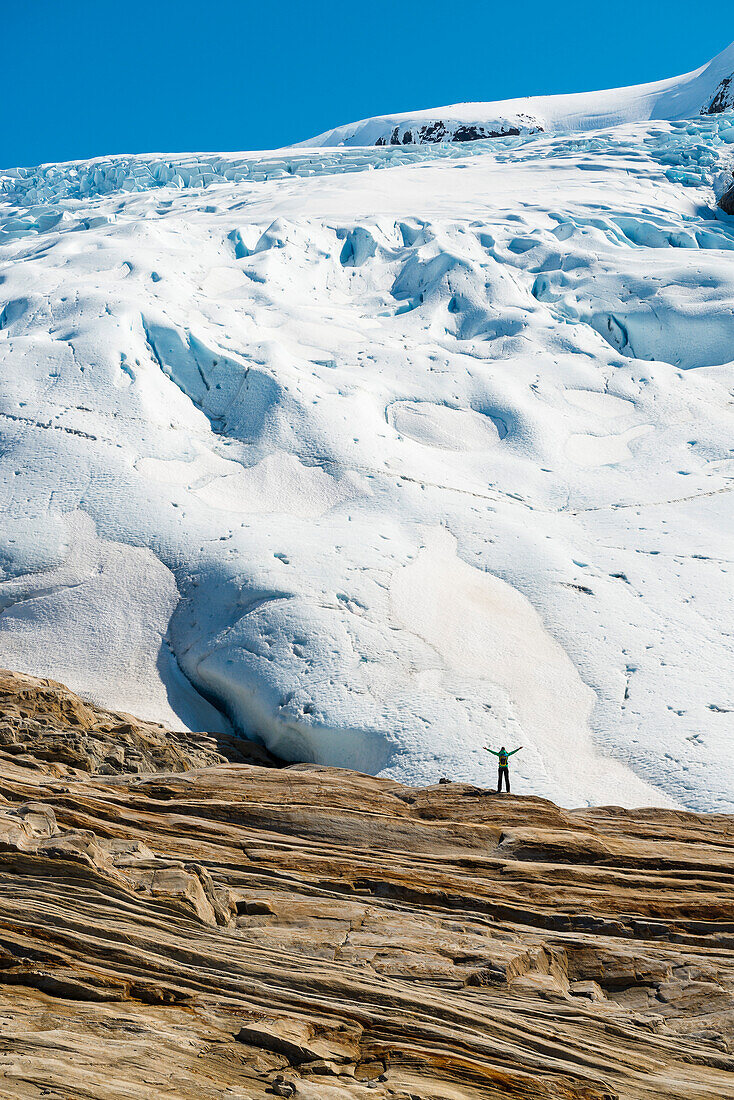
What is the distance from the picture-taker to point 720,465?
1203cm

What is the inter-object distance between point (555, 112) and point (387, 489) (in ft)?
151

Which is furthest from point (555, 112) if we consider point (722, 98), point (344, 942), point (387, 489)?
point (344, 942)

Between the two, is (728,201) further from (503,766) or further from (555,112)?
(555,112)

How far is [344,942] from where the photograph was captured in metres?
4.23

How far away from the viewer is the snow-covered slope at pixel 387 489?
26.3ft

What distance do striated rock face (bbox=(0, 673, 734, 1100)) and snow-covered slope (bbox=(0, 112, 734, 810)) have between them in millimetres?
1815

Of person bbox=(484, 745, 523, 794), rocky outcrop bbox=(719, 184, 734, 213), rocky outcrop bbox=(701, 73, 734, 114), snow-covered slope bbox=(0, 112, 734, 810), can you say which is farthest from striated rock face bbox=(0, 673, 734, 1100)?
rocky outcrop bbox=(701, 73, 734, 114)

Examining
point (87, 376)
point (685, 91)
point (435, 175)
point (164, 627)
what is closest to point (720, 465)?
point (164, 627)

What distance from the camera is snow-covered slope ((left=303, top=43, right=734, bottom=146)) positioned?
1497 inches

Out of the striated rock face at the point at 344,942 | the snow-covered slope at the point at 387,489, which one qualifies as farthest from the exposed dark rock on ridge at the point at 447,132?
the striated rock face at the point at 344,942

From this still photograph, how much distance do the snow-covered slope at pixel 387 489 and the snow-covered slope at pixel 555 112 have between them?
956 inches

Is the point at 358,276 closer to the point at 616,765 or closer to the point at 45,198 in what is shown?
the point at 616,765

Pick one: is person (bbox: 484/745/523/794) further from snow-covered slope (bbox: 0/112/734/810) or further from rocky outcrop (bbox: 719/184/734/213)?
rocky outcrop (bbox: 719/184/734/213)

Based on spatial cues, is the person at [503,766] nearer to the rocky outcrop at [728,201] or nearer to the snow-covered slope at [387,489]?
the snow-covered slope at [387,489]
